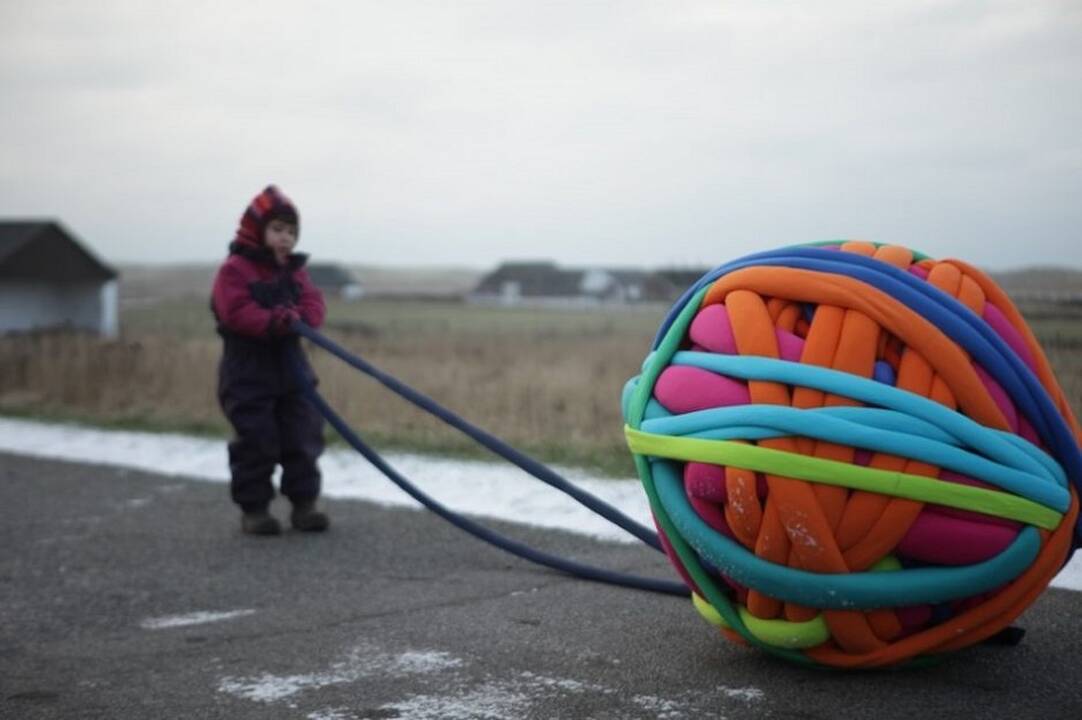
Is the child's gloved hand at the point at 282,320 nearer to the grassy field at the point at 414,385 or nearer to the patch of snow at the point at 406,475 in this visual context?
the patch of snow at the point at 406,475

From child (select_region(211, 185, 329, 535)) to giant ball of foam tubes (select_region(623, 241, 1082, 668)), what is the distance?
12.3 feet

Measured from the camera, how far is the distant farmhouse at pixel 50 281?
35938 millimetres

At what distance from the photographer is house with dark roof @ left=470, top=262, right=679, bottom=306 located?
69.2 m

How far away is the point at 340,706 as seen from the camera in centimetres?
411

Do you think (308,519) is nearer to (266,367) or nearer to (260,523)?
(260,523)

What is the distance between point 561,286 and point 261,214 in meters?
76.7

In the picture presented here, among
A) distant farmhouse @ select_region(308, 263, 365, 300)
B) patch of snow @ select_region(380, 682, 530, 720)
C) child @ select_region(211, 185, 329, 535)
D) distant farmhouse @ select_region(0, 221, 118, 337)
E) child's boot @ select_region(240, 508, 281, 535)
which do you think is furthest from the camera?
distant farmhouse @ select_region(308, 263, 365, 300)

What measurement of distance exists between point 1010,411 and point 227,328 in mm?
4695

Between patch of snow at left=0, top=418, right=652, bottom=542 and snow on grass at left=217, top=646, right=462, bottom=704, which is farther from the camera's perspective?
patch of snow at left=0, top=418, right=652, bottom=542

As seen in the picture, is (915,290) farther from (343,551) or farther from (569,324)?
(569,324)

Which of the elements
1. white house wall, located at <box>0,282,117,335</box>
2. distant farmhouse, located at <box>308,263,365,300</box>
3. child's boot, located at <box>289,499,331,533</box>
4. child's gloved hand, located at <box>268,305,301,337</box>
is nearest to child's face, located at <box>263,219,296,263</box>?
child's gloved hand, located at <box>268,305,301,337</box>

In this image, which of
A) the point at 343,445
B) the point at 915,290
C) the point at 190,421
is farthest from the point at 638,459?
the point at 190,421

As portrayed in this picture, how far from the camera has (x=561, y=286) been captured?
83750 millimetres

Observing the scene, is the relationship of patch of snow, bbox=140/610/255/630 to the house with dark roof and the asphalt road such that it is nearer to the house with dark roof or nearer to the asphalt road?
the asphalt road
